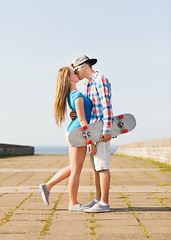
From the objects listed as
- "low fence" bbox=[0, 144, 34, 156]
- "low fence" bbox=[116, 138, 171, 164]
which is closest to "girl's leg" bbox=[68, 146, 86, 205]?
"low fence" bbox=[116, 138, 171, 164]

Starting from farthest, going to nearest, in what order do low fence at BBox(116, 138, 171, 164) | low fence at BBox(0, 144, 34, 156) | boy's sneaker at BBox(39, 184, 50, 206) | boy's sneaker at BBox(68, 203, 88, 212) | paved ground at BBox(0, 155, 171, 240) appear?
1. low fence at BBox(0, 144, 34, 156)
2. low fence at BBox(116, 138, 171, 164)
3. boy's sneaker at BBox(39, 184, 50, 206)
4. boy's sneaker at BBox(68, 203, 88, 212)
5. paved ground at BBox(0, 155, 171, 240)

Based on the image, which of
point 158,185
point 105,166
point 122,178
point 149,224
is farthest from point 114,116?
point 122,178

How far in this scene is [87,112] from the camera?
4234mm

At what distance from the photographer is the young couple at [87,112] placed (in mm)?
4105

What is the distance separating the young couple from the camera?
13.5 feet

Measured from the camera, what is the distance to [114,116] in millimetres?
4297

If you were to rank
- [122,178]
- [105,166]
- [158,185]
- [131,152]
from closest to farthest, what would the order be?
1. [105,166]
2. [158,185]
3. [122,178]
4. [131,152]

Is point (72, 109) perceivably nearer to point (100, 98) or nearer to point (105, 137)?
point (100, 98)

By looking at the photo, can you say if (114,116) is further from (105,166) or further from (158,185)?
(158,185)

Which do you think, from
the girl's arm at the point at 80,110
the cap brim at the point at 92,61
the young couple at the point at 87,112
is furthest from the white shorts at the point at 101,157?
the cap brim at the point at 92,61

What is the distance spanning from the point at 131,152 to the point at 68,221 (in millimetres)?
16551

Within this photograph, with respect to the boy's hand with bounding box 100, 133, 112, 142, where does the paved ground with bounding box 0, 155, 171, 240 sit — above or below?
below

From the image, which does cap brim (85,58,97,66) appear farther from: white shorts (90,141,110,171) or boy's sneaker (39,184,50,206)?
boy's sneaker (39,184,50,206)

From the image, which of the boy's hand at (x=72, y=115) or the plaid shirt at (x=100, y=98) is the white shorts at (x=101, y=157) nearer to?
the plaid shirt at (x=100, y=98)
